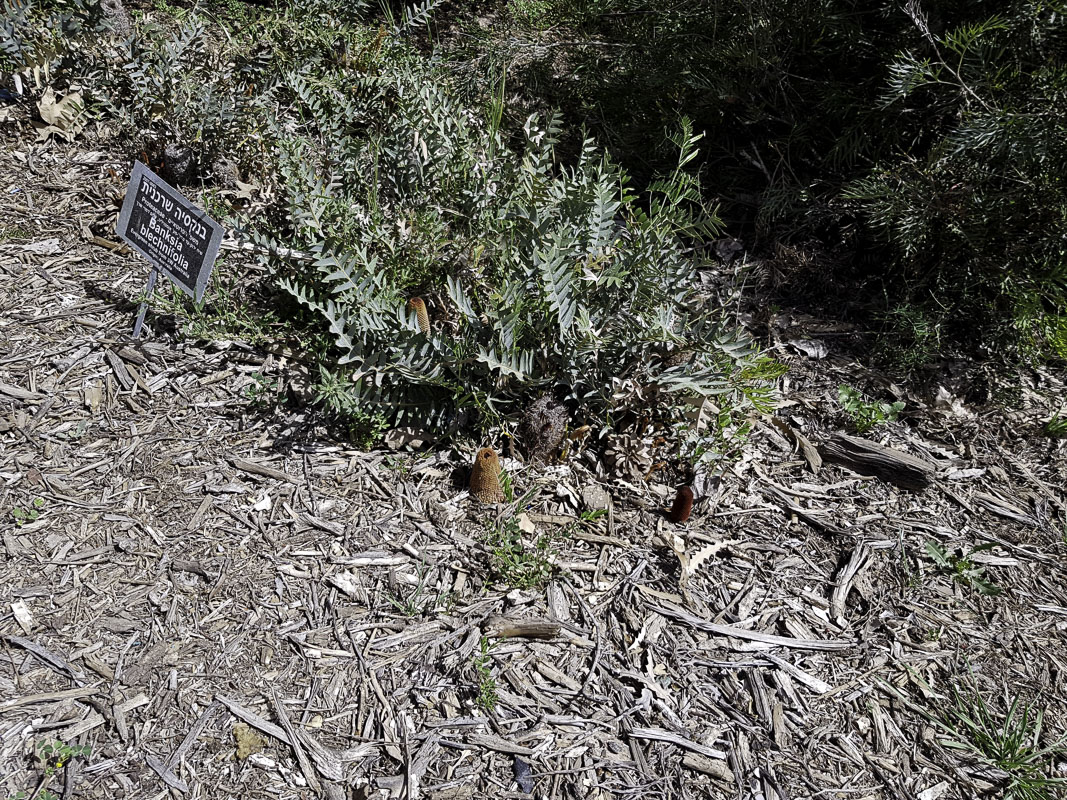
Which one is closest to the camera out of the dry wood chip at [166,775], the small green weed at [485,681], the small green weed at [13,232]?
the dry wood chip at [166,775]

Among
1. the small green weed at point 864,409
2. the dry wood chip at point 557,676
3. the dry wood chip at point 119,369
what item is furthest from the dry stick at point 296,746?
the small green weed at point 864,409

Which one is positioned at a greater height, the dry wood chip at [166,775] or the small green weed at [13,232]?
the small green weed at [13,232]

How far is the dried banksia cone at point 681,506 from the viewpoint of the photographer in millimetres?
2582

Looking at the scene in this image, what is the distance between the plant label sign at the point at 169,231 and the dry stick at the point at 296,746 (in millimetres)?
1541

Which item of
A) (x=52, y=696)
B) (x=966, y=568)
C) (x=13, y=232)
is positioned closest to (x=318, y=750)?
(x=52, y=696)

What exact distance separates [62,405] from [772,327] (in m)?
2.77

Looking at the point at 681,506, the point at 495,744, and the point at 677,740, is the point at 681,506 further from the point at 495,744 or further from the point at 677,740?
the point at 495,744

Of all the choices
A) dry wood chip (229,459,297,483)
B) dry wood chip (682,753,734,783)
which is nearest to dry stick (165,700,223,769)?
dry wood chip (229,459,297,483)

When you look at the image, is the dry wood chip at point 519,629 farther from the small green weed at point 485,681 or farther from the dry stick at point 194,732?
the dry stick at point 194,732

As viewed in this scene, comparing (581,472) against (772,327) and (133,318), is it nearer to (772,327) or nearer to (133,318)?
(772,327)

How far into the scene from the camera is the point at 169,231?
2.97m

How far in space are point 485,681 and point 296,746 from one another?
52cm

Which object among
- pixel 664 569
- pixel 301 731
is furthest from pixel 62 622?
pixel 664 569

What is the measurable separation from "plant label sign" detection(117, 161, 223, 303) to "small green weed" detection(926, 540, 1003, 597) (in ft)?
8.83
